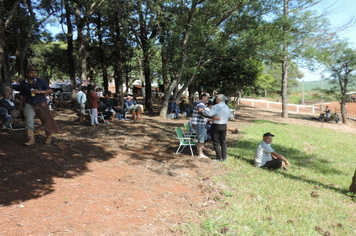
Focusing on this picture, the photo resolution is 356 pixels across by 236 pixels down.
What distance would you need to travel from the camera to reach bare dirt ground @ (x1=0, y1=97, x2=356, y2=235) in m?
3.10

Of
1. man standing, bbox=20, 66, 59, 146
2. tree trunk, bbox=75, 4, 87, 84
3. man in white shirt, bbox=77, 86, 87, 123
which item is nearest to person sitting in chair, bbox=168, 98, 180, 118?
tree trunk, bbox=75, 4, 87, 84

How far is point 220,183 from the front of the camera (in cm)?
503

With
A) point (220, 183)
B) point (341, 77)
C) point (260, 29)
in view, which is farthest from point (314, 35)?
point (220, 183)

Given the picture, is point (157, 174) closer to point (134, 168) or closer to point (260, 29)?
point (134, 168)

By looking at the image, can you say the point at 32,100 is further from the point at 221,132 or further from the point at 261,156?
the point at 261,156

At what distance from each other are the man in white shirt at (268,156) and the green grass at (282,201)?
0.20 m

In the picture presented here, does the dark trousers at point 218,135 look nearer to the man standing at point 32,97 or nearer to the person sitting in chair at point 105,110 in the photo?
the man standing at point 32,97

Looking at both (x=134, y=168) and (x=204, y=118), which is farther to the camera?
(x=204, y=118)

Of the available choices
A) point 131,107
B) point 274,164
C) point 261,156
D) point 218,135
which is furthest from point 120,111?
point 274,164

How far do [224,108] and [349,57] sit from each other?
67.2 feet

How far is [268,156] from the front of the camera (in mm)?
6336

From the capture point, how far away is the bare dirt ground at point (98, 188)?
3.10 metres

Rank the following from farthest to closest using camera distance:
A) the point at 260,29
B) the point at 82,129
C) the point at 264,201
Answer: the point at 260,29 → the point at 82,129 → the point at 264,201

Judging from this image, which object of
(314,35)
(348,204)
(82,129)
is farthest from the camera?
(314,35)
